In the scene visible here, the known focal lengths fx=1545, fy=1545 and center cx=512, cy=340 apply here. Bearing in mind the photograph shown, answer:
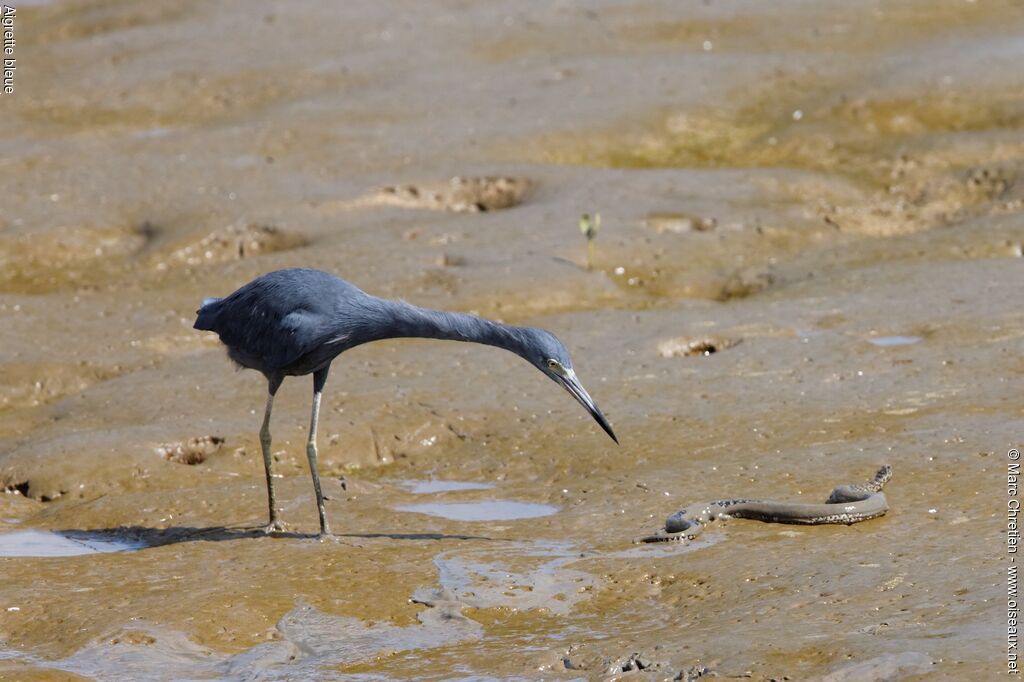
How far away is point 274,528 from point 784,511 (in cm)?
236

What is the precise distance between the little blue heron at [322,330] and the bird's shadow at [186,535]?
0.11m

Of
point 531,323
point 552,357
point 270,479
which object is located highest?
point 552,357

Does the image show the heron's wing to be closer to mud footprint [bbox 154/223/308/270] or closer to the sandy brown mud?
the sandy brown mud

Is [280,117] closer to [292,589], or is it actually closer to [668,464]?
[668,464]

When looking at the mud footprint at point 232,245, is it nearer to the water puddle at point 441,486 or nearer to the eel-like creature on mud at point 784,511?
the water puddle at point 441,486

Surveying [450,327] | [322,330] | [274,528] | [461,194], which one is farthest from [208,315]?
[461,194]

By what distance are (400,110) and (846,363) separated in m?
7.18

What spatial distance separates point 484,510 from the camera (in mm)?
7691

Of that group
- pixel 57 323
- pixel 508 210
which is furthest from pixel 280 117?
pixel 57 323

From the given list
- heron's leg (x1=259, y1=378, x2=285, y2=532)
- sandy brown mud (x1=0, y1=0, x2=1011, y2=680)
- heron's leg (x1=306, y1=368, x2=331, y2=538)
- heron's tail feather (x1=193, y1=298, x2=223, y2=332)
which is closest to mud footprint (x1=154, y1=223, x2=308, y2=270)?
sandy brown mud (x1=0, y1=0, x2=1011, y2=680)

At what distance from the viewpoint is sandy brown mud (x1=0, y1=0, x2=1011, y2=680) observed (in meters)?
6.12

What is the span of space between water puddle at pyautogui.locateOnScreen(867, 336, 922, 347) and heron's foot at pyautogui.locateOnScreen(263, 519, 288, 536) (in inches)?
160

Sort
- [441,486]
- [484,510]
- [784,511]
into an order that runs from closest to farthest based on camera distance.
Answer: [784,511] < [484,510] < [441,486]

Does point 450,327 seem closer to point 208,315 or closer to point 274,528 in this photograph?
point 274,528
